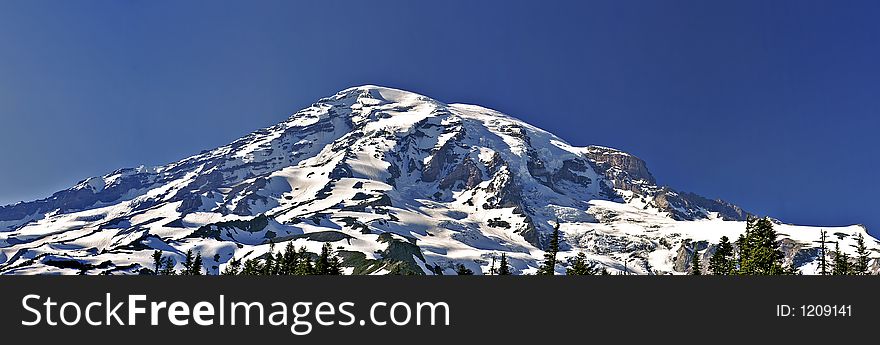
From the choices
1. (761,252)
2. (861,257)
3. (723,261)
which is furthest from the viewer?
(861,257)

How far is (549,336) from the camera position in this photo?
24.8m

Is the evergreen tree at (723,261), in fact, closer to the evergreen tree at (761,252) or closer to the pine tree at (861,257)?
the evergreen tree at (761,252)

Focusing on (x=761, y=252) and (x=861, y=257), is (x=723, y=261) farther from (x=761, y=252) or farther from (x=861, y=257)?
(x=861, y=257)

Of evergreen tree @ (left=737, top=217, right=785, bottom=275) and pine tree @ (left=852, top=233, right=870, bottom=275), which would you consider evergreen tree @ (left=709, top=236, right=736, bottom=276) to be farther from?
pine tree @ (left=852, top=233, right=870, bottom=275)

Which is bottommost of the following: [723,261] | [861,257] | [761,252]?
[723,261]

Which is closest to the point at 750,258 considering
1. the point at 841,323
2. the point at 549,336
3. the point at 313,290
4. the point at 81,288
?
the point at 841,323

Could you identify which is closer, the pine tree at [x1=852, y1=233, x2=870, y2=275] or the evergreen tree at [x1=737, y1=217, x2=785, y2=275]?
the evergreen tree at [x1=737, y1=217, x2=785, y2=275]

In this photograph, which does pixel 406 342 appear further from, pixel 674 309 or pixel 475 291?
pixel 674 309

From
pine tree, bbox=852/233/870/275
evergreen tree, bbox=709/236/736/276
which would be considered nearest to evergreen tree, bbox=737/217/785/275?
evergreen tree, bbox=709/236/736/276

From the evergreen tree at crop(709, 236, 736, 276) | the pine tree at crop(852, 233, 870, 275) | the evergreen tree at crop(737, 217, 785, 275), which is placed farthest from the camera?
the pine tree at crop(852, 233, 870, 275)

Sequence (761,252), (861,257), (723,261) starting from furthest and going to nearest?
(861,257), (723,261), (761,252)

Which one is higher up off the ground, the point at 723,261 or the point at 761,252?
the point at 761,252

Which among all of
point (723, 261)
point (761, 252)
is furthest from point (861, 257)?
point (761, 252)

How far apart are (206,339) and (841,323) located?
22.7 metres
